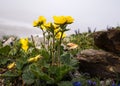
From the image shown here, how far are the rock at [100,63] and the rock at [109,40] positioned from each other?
0.34 ft

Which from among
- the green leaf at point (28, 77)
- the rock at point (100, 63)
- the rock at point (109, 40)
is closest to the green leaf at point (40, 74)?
the green leaf at point (28, 77)

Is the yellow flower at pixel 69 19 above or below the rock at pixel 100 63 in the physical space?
above

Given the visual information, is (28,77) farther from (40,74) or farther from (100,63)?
(100,63)

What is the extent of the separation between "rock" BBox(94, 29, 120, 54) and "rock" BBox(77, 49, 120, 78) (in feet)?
0.34

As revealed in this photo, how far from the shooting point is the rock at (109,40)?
470 cm

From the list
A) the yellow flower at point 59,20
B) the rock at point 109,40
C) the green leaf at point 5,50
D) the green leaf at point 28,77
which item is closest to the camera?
the yellow flower at point 59,20

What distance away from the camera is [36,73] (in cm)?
422

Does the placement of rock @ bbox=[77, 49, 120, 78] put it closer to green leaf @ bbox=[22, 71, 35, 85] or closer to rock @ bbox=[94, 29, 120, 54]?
rock @ bbox=[94, 29, 120, 54]

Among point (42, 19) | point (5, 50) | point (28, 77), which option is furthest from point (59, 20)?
point (5, 50)

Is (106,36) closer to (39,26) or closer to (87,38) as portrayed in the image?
(39,26)

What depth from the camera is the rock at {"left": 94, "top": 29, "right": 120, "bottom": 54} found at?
470 centimetres

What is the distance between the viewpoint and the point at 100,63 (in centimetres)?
484

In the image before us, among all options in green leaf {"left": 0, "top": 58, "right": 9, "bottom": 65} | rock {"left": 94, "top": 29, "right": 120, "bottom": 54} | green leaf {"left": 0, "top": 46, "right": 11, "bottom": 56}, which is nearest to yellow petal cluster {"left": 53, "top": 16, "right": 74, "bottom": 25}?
rock {"left": 94, "top": 29, "right": 120, "bottom": 54}

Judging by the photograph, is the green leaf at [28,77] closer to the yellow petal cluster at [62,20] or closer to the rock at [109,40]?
the yellow petal cluster at [62,20]
